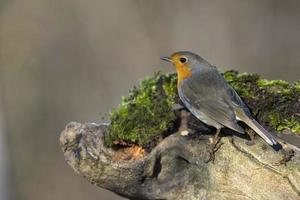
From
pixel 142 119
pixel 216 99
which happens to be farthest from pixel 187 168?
pixel 216 99

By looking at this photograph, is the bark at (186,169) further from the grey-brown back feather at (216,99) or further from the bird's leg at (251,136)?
the grey-brown back feather at (216,99)

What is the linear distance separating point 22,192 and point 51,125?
138 centimetres

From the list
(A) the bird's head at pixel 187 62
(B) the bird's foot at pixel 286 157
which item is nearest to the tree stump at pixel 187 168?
(B) the bird's foot at pixel 286 157

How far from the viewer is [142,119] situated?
3611mm

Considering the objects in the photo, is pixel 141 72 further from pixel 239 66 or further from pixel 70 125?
pixel 70 125

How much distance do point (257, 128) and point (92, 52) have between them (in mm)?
7746

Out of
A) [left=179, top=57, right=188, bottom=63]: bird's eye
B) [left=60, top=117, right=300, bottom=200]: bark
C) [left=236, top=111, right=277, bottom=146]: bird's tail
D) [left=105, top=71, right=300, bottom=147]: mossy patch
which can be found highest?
[left=179, top=57, right=188, bottom=63]: bird's eye

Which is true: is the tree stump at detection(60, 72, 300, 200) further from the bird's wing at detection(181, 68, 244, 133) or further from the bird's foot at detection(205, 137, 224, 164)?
the bird's wing at detection(181, 68, 244, 133)

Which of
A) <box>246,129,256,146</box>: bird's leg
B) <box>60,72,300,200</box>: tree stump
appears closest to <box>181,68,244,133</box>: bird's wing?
<box>246,129,256,146</box>: bird's leg

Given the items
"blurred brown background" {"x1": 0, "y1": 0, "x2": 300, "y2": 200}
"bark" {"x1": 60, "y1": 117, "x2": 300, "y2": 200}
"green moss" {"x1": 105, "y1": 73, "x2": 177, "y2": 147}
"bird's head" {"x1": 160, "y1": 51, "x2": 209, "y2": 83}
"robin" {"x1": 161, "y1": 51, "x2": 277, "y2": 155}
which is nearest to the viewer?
"bark" {"x1": 60, "y1": 117, "x2": 300, "y2": 200}

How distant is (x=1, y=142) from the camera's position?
8914 mm

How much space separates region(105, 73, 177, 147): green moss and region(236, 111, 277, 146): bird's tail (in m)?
0.48

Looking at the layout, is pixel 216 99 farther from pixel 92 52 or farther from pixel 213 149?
pixel 92 52

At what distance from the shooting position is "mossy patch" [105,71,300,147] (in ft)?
11.6
